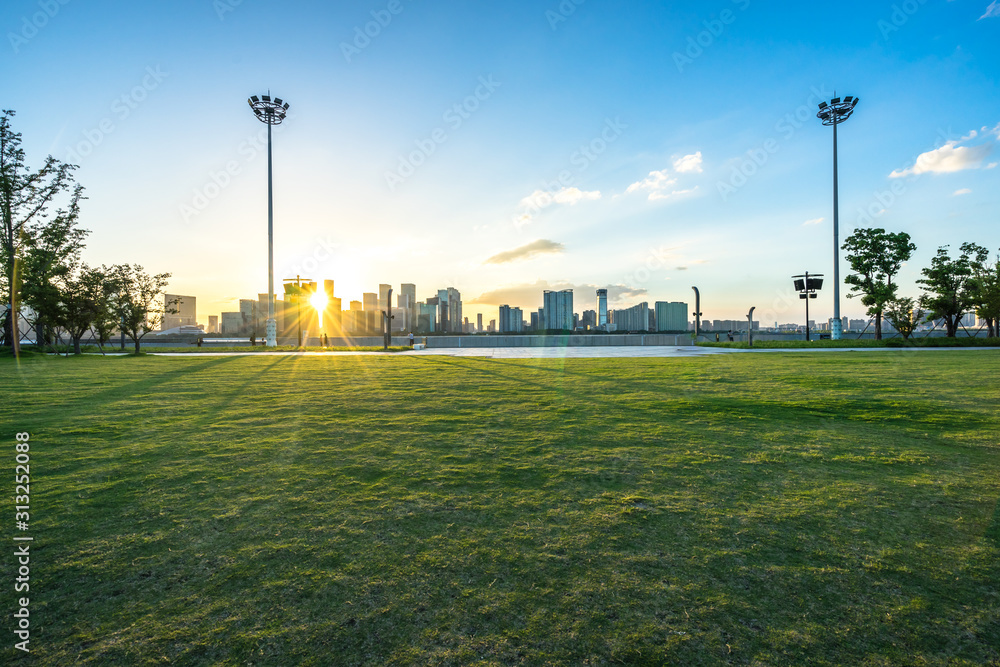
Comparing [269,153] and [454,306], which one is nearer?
[269,153]

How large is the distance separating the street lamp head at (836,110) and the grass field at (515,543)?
122 feet

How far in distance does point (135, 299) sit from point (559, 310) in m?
82.6

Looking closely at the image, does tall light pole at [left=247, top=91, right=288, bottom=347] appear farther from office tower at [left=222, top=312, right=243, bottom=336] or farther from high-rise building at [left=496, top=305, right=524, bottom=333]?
office tower at [left=222, top=312, right=243, bottom=336]

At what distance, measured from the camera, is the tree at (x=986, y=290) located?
30.8m

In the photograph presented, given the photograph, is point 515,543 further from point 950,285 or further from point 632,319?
point 632,319

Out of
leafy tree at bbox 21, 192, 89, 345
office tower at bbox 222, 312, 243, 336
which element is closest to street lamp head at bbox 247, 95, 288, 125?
leafy tree at bbox 21, 192, 89, 345

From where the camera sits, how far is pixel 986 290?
31.9m

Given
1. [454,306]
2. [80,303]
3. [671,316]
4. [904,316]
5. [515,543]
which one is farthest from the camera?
[454,306]

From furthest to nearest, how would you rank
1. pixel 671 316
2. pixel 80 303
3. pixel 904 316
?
pixel 671 316 < pixel 904 316 < pixel 80 303

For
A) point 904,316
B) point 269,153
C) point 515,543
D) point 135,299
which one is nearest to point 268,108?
point 269,153

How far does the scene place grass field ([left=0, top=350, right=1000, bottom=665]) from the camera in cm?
192

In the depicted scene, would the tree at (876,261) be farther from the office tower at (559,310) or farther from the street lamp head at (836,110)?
the office tower at (559,310)

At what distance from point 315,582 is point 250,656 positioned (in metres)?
0.56

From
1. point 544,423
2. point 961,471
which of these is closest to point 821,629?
point 961,471
